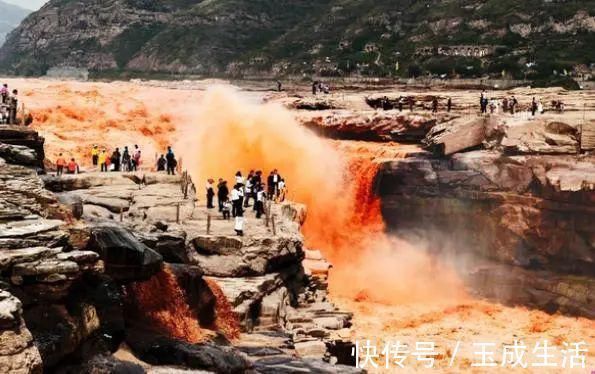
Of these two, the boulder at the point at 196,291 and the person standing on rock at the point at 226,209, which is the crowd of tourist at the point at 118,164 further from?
the boulder at the point at 196,291

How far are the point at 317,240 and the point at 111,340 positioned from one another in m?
26.9

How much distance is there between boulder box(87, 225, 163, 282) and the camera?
1791cm

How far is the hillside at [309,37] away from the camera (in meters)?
83.0

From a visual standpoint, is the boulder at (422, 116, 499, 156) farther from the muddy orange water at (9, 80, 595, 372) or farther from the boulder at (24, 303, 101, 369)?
the boulder at (24, 303, 101, 369)

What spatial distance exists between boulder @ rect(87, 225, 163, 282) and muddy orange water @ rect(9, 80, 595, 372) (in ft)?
52.5

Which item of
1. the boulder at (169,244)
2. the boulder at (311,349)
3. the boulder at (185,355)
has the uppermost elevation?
the boulder at (169,244)

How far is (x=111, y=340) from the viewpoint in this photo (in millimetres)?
16750

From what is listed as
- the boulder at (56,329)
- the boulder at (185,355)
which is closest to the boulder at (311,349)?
the boulder at (185,355)

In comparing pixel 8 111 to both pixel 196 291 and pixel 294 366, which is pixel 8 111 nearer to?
pixel 196 291

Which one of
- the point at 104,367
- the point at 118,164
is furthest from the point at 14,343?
the point at 118,164

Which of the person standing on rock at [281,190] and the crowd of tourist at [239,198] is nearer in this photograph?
the crowd of tourist at [239,198]

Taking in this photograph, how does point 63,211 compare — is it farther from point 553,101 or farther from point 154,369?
point 553,101

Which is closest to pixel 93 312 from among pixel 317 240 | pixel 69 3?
pixel 317 240

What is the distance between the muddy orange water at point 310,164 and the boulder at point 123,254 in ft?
52.5
